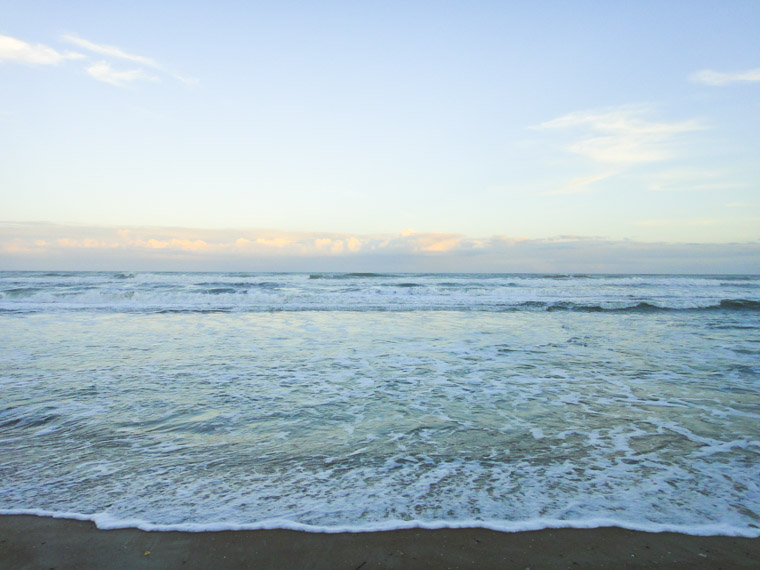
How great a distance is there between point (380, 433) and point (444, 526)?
1.62 m

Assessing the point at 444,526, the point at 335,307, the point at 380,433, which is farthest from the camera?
the point at 335,307

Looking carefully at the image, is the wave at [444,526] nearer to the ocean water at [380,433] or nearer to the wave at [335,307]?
the ocean water at [380,433]

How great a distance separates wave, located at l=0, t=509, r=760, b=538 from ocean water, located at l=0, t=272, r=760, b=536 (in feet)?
0.04

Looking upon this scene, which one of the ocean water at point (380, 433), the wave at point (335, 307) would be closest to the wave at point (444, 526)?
the ocean water at point (380, 433)

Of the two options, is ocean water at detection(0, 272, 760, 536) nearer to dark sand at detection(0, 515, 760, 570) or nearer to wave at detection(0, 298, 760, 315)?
dark sand at detection(0, 515, 760, 570)

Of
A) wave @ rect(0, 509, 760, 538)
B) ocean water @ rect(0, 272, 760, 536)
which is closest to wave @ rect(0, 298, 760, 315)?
ocean water @ rect(0, 272, 760, 536)

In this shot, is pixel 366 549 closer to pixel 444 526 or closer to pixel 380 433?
pixel 444 526

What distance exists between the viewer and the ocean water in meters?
2.88

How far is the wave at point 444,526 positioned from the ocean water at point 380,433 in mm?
12

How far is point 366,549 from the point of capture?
8.15 ft

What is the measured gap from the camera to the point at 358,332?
1147 centimetres

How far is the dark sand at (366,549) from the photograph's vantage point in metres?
2.38

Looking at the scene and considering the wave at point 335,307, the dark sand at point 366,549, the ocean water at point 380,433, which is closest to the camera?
the dark sand at point 366,549

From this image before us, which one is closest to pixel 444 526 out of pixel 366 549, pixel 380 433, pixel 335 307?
pixel 366 549
